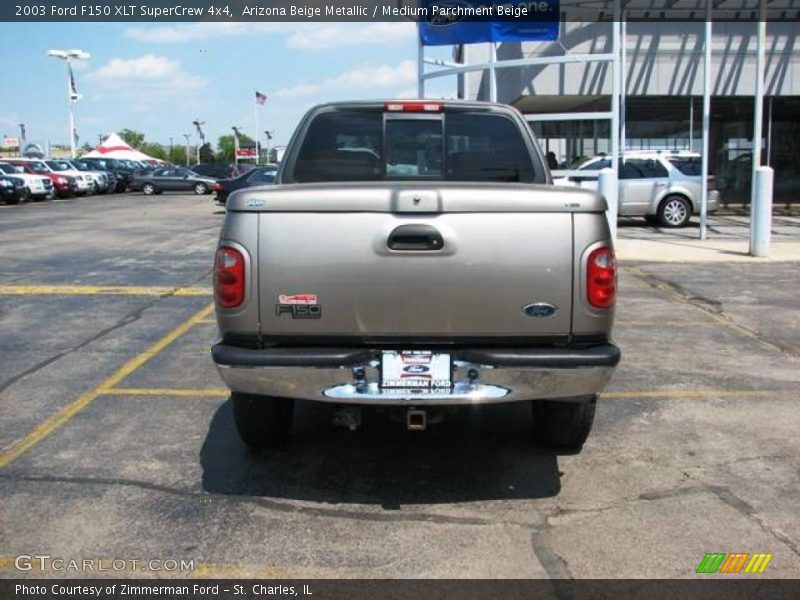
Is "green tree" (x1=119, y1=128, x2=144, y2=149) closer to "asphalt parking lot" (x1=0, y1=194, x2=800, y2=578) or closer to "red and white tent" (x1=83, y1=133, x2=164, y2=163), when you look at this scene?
"red and white tent" (x1=83, y1=133, x2=164, y2=163)

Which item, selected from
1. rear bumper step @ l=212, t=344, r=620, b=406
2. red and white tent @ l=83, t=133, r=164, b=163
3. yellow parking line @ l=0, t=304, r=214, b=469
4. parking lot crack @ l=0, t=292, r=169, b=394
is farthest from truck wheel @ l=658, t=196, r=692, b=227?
red and white tent @ l=83, t=133, r=164, b=163

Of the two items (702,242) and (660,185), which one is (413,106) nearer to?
(702,242)

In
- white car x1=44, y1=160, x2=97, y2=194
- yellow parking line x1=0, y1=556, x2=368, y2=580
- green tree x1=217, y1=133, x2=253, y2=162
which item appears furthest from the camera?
green tree x1=217, y1=133, x2=253, y2=162

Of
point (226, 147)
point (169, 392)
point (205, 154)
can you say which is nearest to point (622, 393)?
point (169, 392)

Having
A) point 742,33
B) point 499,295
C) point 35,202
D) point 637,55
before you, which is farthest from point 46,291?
point 35,202

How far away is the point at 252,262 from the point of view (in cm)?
381

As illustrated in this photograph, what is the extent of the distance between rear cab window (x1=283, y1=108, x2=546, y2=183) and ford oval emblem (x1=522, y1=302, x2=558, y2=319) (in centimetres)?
167

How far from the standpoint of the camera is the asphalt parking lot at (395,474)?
3.63 meters

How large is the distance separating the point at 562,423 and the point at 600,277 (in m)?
1.23

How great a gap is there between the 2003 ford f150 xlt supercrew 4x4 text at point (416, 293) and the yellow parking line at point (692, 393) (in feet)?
7.32

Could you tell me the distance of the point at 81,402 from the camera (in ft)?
19.2

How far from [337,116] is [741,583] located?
3.67m

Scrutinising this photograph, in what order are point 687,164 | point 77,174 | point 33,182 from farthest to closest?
point 77,174 < point 33,182 < point 687,164

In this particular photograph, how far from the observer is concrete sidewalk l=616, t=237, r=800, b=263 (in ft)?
44.3
